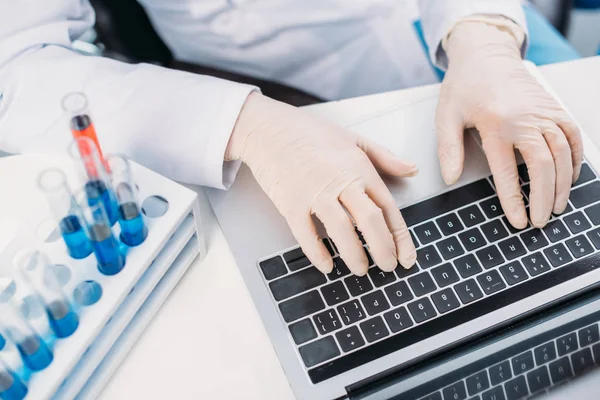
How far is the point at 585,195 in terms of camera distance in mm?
636

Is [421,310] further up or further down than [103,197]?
further down

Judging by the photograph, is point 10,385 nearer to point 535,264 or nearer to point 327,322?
point 327,322

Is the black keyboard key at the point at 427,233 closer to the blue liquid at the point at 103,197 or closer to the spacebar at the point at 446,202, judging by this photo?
the spacebar at the point at 446,202

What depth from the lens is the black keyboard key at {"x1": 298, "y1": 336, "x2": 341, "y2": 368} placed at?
0.52m

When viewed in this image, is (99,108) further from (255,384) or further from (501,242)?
(501,242)

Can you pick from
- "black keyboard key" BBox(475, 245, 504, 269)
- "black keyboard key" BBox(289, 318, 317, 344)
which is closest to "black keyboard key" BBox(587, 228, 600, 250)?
"black keyboard key" BBox(475, 245, 504, 269)

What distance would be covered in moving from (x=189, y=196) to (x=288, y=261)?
0.12m

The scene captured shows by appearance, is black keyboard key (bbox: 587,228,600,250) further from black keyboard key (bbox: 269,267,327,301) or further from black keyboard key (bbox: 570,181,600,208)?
black keyboard key (bbox: 269,267,327,301)

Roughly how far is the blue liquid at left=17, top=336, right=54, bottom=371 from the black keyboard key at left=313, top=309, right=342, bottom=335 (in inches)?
9.2

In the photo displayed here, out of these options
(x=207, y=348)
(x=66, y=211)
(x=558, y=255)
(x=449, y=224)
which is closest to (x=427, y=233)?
(x=449, y=224)

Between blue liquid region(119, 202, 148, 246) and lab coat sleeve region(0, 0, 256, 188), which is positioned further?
lab coat sleeve region(0, 0, 256, 188)

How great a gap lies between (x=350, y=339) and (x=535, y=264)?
0.21m

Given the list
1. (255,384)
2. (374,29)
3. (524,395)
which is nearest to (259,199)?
(255,384)

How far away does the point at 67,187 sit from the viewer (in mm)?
493
